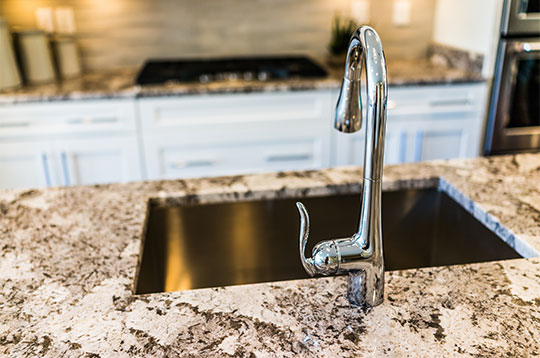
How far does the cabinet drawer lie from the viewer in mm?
2363

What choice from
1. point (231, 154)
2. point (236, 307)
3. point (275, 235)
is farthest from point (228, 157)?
point (236, 307)

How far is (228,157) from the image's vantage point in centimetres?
240

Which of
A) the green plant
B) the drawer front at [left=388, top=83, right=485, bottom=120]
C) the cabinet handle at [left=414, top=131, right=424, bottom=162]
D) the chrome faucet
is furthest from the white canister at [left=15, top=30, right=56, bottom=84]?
the chrome faucet

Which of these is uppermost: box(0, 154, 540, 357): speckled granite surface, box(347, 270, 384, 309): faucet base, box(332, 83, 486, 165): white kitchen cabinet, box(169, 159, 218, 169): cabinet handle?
box(347, 270, 384, 309): faucet base

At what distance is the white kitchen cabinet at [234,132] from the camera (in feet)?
7.57

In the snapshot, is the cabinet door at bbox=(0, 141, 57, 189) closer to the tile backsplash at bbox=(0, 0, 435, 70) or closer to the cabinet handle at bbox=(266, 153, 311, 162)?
the tile backsplash at bbox=(0, 0, 435, 70)

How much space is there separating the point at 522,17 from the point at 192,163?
67.4 inches

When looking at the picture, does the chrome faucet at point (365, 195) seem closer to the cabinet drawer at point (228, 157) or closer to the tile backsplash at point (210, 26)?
the cabinet drawer at point (228, 157)

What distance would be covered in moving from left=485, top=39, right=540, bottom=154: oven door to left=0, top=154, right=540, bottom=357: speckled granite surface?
61.0 inches

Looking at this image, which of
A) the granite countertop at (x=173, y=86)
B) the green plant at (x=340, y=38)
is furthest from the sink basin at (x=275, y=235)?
the green plant at (x=340, y=38)

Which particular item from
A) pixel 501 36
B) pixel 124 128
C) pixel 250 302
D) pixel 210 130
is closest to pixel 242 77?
pixel 210 130

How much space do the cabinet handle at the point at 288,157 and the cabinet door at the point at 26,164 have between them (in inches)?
41.6

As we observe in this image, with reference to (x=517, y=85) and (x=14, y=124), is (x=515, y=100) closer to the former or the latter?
(x=517, y=85)

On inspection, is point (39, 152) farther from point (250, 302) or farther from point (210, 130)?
point (250, 302)
